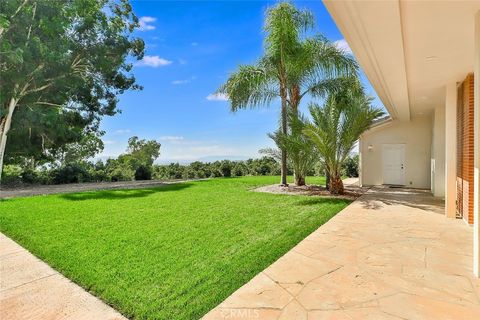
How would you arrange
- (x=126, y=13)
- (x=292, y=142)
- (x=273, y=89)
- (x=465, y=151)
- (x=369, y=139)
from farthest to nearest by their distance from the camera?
(x=126, y=13) < (x=369, y=139) < (x=273, y=89) < (x=292, y=142) < (x=465, y=151)

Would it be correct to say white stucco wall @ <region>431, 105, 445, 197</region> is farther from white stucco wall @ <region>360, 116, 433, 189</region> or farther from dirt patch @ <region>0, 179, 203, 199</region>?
dirt patch @ <region>0, 179, 203, 199</region>

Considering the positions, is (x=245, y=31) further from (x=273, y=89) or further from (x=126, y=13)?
(x=126, y=13)

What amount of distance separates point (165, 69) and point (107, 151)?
14.7 m

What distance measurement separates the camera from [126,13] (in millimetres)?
18312

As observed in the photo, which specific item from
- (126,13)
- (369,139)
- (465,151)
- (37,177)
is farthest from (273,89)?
(37,177)

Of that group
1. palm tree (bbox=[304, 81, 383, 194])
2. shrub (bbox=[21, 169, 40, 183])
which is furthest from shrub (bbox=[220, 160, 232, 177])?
shrub (bbox=[21, 169, 40, 183])

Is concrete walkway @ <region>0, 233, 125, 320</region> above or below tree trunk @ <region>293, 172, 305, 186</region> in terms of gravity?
below

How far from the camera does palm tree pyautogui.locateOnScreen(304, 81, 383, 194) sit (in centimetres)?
1002

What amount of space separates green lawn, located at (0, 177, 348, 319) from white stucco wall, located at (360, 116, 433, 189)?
279 inches

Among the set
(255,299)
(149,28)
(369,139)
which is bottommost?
(255,299)

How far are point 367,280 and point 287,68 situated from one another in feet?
33.5

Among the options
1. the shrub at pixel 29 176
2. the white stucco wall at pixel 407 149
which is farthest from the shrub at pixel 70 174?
the white stucco wall at pixel 407 149

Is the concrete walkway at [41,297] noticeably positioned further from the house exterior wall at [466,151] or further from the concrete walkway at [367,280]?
the house exterior wall at [466,151]

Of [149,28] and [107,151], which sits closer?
[149,28]
